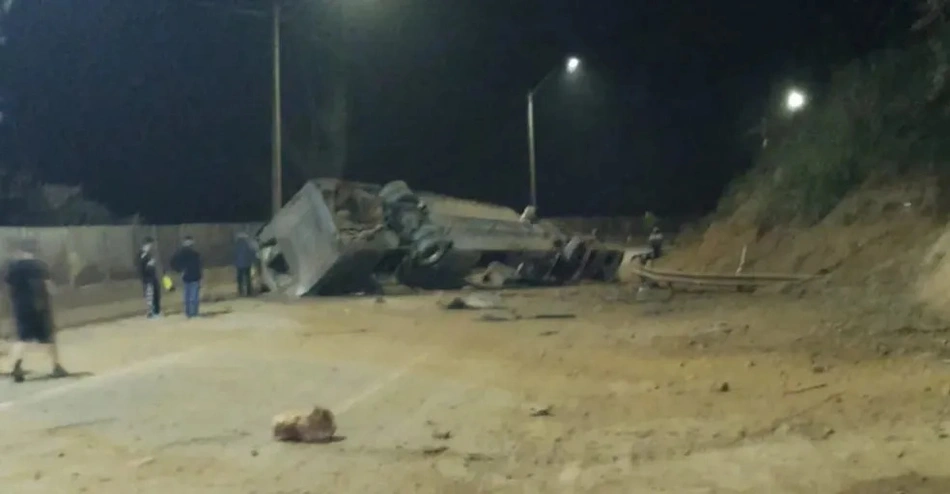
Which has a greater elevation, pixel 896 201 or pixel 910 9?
pixel 910 9

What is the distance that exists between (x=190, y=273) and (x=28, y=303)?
836 centimetres

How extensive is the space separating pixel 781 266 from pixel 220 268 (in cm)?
1531

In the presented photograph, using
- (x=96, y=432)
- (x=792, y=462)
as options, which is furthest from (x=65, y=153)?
(x=792, y=462)

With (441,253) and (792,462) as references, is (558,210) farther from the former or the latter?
(792,462)

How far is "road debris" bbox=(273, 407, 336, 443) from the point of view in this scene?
1071 centimetres

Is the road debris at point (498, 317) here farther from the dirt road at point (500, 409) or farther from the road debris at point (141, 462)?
the road debris at point (141, 462)

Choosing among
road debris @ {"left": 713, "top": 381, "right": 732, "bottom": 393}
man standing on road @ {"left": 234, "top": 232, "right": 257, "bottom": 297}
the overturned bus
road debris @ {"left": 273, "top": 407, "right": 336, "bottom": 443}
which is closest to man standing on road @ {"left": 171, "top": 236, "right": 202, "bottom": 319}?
man standing on road @ {"left": 234, "top": 232, "right": 257, "bottom": 297}

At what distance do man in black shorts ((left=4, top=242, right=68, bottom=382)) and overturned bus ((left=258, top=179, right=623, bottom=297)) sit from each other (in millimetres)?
12861

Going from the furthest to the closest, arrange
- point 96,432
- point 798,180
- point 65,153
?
point 65,153
point 798,180
point 96,432

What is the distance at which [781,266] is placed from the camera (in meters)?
29.0

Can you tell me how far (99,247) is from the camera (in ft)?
92.2

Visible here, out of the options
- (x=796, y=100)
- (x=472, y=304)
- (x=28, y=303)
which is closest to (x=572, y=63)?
(x=796, y=100)

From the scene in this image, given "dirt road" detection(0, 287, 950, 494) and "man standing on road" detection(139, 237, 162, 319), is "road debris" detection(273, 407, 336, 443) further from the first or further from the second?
"man standing on road" detection(139, 237, 162, 319)

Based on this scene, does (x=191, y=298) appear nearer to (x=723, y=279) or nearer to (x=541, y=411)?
(x=723, y=279)
